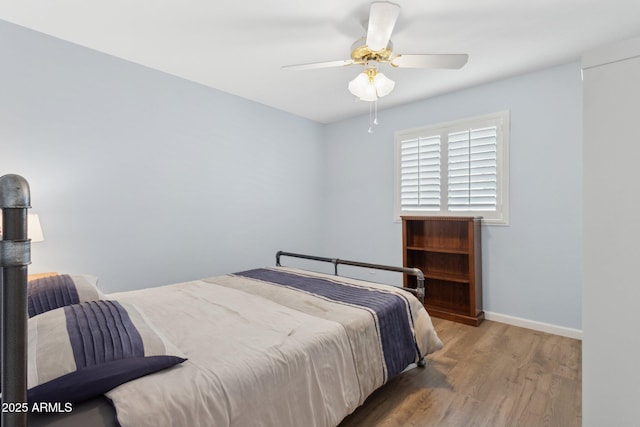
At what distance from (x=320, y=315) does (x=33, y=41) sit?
10.0 feet

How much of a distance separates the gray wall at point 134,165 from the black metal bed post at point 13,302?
2.54 meters

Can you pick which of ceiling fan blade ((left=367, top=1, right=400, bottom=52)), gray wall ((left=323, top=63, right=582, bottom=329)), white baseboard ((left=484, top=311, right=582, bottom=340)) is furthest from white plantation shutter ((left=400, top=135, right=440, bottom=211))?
ceiling fan blade ((left=367, top=1, right=400, bottom=52))

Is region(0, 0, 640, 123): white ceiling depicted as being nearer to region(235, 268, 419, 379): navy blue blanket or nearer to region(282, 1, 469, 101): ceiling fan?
region(282, 1, 469, 101): ceiling fan

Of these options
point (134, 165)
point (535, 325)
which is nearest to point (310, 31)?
point (134, 165)

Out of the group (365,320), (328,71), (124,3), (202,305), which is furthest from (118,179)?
(365,320)

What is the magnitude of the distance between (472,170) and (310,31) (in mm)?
2284

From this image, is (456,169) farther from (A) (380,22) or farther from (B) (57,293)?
(B) (57,293)

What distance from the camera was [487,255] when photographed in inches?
133

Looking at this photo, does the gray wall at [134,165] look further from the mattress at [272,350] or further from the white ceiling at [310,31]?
the mattress at [272,350]

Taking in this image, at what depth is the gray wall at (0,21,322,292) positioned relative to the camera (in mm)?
2416

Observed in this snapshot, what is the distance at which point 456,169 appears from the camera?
11.6ft

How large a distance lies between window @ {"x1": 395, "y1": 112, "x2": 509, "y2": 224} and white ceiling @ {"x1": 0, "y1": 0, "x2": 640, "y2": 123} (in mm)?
599

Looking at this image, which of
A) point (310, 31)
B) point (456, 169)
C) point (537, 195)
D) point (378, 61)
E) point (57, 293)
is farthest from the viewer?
point (456, 169)

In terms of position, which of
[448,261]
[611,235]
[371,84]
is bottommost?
[448,261]
